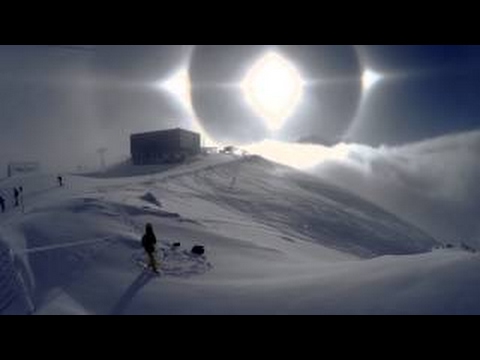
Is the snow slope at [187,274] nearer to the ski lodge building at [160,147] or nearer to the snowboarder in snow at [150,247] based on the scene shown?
the snowboarder in snow at [150,247]

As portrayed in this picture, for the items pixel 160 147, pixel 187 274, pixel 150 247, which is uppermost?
pixel 160 147

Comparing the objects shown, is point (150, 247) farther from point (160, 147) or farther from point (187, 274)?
point (160, 147)

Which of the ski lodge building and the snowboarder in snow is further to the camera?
the ski lodge building

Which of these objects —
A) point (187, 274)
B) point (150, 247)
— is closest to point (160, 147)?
point (150, 247)

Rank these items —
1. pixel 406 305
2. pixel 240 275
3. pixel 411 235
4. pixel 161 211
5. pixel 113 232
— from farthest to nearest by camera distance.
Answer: pixel 411 235
pixel 161 211
pixel 113 232
pixel 240 275
pixel 406 305

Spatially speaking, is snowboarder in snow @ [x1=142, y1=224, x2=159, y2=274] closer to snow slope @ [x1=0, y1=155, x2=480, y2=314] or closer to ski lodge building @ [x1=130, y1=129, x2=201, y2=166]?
snow slope @ [x1=0, y1=155, x2=480, y2=314]

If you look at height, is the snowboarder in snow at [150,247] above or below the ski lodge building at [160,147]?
below

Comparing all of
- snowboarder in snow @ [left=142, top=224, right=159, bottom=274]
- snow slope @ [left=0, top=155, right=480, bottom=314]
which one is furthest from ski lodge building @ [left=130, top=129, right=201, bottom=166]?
snowboarder in snow @ [left=142, top=224, right=159, bottom=274]

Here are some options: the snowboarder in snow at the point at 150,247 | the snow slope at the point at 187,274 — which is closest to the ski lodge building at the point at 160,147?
the snow slope at the point at 187,274

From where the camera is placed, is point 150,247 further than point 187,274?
No

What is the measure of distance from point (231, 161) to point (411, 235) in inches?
1330

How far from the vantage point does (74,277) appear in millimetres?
12094
